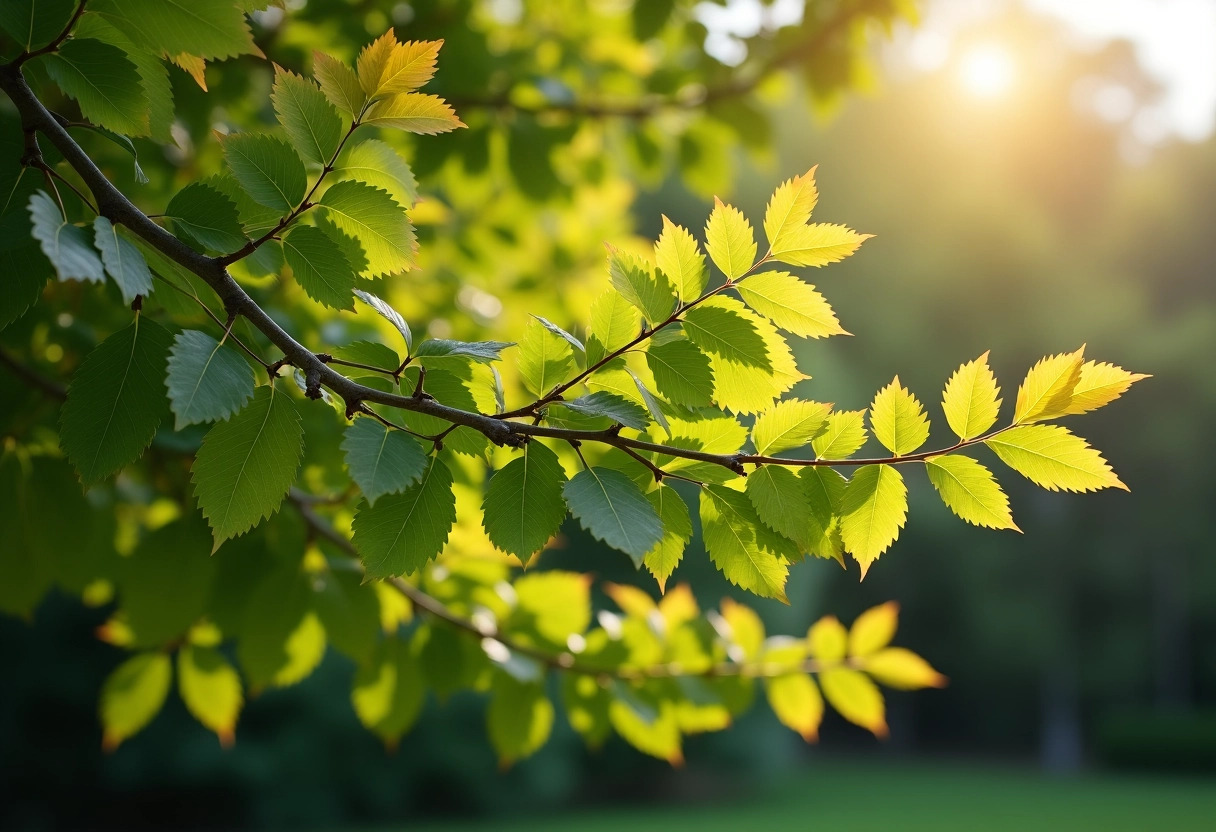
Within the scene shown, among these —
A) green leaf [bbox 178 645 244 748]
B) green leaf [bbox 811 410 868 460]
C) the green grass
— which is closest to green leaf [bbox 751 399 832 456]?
green leaf [bbox 811 410 868 460]

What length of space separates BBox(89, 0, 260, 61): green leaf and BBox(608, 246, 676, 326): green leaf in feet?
1.27

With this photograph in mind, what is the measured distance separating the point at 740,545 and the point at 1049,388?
31cm

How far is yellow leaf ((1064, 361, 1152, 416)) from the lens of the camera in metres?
0.80

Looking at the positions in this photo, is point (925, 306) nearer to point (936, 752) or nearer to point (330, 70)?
point (936, 752)

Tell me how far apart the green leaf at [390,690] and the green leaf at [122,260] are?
113 cm

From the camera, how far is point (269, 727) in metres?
10.0

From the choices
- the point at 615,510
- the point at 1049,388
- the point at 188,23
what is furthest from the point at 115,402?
the point at 1049,388

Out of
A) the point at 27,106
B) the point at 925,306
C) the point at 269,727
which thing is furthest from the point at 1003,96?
the point at 27,106

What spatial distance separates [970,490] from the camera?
847mm

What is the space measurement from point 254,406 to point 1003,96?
66.6 ft

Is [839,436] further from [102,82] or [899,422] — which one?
[102,82]

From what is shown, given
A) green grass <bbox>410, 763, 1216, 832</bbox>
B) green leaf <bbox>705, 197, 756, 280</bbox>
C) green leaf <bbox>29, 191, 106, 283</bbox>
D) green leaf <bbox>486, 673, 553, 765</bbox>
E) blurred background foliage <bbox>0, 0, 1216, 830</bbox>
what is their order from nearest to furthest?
green leaf <bbox>29, 191, 106, 283</bbox> → green leaf <bbox>705, 197, 756, 280</bbox> → green leaf <bbox>486, 673, 553, 765</bbox> → blurred background foliage <bbox>0, 0, 1216, 830</bbox> → green grass <bbox>410, 763, 1216, 832</bbox>

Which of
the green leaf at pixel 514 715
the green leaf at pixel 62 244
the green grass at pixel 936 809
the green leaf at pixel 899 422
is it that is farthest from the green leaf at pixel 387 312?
the green grass at pixel 936 809

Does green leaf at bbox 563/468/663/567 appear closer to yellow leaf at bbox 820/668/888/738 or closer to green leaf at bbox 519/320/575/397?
green leaf at bbox 519/320/575/397
